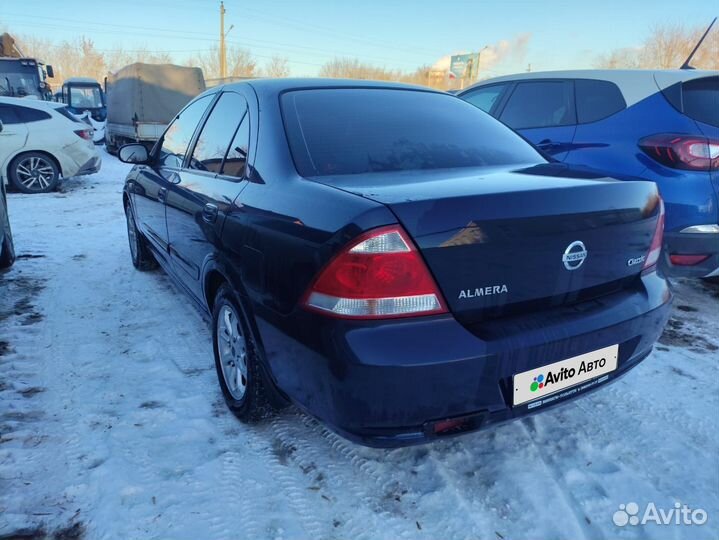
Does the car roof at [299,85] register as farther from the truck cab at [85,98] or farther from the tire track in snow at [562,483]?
the truck cab at [85,98]

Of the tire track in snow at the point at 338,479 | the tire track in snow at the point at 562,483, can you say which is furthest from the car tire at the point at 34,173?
the tire track in snow at the point at 562,483

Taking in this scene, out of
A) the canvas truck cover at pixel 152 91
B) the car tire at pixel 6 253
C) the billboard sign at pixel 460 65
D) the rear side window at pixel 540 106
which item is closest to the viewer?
the rear side window at pixel 540 106

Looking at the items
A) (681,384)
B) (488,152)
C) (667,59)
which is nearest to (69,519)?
(488,152)

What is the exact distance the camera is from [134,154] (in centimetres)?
388

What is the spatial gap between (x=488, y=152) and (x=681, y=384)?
5.58 ft

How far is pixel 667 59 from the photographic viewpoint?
3166 centimetres

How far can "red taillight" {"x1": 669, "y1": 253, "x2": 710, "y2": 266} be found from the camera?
11.1 feet

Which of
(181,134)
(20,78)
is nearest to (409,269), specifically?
(181,134)

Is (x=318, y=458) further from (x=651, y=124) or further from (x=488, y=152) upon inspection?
(x=651, y=124)

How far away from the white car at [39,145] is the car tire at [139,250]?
18.2ft

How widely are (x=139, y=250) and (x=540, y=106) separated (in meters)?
3.92

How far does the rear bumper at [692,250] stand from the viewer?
11.0ft

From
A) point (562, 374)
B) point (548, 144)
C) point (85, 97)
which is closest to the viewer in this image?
point (562, 374)

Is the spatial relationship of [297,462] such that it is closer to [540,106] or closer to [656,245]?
[656,245]
